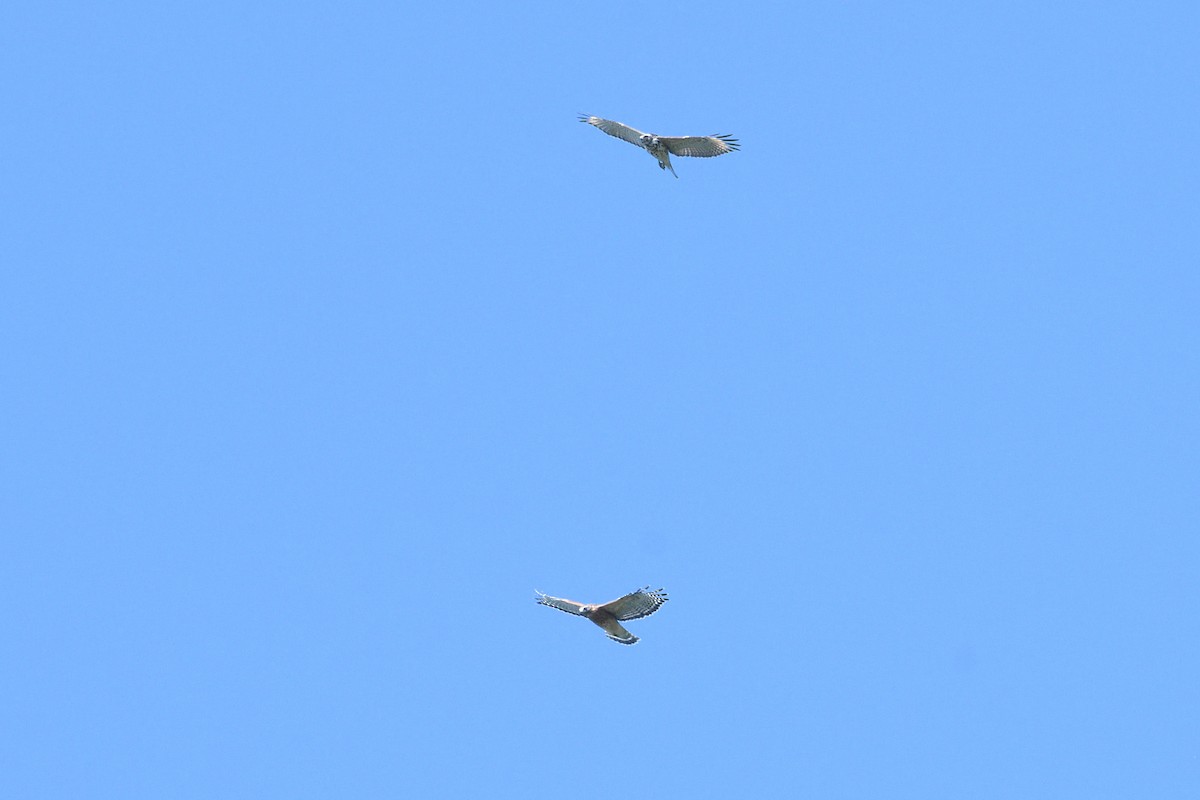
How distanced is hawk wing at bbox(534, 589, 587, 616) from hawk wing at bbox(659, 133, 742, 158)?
1276 cm

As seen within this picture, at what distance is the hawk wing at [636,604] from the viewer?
37.9 m

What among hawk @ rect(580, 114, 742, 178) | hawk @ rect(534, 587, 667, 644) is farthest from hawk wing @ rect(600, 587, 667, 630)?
hawk @ rect(580, 114, 742, 178)

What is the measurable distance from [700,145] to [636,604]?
13.2 metres

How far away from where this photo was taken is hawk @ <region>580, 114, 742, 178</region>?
1786 inches

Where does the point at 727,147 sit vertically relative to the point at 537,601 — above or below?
above

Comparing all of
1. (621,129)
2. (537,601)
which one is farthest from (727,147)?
(537,601)

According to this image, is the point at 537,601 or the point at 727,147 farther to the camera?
the point at 727,147

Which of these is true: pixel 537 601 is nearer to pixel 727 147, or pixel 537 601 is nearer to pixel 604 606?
pixel 604 606

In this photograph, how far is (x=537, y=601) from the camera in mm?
40062

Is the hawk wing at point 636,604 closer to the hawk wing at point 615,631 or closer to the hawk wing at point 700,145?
the hawk wing at point 615,631

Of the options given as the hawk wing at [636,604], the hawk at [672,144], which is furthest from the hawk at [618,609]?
the hawk at [672,144]

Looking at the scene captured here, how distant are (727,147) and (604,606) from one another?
1321 centimetres

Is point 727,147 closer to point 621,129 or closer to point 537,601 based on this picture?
point 621,129

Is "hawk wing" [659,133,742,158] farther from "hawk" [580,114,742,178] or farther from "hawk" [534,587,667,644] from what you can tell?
"hawk" [534,587,667,644]
